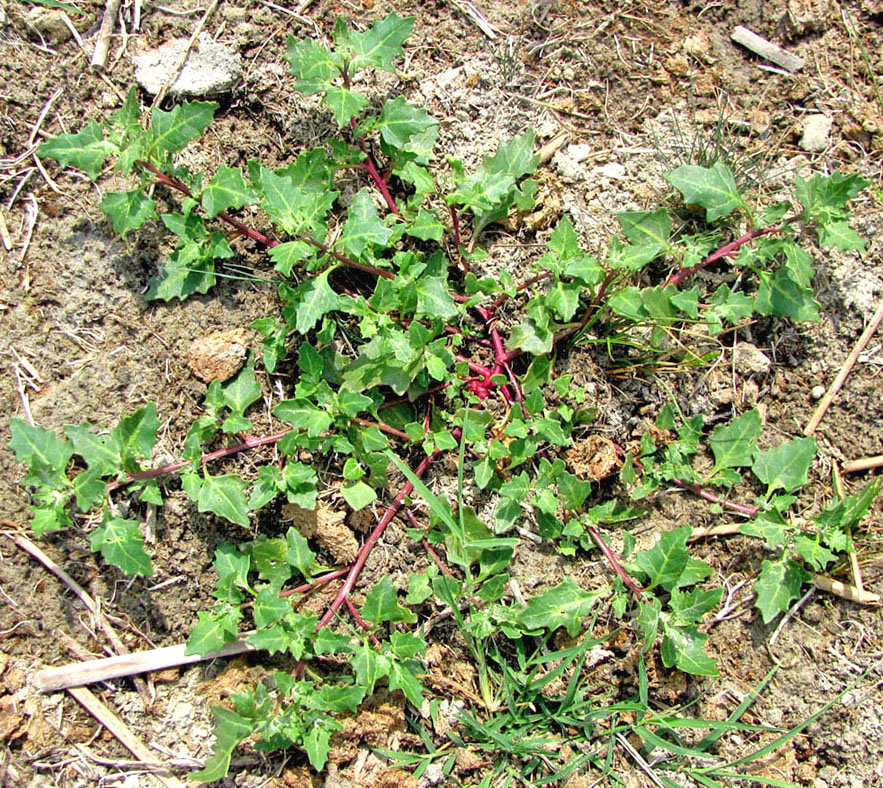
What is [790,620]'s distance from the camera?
3.87 m

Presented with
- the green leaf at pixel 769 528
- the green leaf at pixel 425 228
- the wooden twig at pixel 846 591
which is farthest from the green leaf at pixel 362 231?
the wooden twig at pixel 846 591

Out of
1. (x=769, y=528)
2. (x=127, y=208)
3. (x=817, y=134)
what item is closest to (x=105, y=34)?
(x=127, y=208)

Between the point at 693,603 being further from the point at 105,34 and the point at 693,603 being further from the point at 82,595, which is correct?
the point at 105,34

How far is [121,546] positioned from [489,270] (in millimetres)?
2303

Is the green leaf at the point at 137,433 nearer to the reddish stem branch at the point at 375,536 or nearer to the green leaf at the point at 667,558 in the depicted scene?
the reddish stem branch at the point at 375,536

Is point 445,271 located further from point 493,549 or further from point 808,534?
point 808,534

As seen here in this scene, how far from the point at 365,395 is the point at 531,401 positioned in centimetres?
84

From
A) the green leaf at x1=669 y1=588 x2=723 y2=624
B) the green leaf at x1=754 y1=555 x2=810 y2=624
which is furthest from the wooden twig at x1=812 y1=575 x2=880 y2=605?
the green leaf at x1=669 y1=588 x2=723 y2=624

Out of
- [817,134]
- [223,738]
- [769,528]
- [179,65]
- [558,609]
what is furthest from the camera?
[817,134]

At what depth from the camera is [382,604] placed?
3463mm

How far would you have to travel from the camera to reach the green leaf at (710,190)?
3.76 m

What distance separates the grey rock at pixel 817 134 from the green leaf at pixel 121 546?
4135mm

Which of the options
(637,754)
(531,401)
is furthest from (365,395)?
(637,754)

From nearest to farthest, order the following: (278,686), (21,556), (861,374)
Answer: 1. (278,686)
2. (21,556)
3. (861,374)
